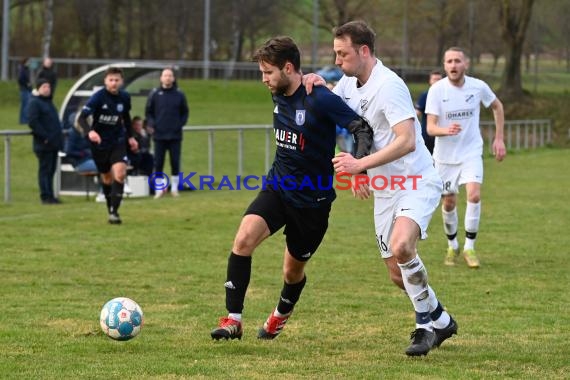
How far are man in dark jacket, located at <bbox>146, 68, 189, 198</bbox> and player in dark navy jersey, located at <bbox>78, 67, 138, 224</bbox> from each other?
163 inches

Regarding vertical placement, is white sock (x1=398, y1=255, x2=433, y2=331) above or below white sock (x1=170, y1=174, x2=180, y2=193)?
above

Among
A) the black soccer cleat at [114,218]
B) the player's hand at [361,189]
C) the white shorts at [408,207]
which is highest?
the player's hand at [361,189]

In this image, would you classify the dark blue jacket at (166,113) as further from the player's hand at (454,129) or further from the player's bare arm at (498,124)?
the player's hand at (454,129)

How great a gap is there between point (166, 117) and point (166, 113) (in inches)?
2.6

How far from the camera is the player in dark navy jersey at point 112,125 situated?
1480 cm

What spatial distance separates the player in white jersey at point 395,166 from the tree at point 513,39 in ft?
126

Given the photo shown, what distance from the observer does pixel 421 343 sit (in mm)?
6969

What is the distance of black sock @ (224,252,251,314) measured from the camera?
738cm

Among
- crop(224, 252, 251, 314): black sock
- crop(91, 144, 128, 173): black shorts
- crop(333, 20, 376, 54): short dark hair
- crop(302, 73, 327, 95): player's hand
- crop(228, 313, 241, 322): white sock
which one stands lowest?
crop(228, 313, 241, 322): white sock

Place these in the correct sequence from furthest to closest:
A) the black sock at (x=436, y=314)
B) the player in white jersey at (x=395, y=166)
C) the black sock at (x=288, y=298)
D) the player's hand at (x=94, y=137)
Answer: the player's hand at (x=94, y=137) < the black sock at (x=288, y=298) < the black sock at (x=436, y=314) < the player in white jersey at (x=395, y=166)

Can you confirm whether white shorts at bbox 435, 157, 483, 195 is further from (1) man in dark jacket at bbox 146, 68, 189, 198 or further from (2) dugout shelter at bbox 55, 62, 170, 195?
(1) man in dark jacket at bbox 146, 68, 189, 198

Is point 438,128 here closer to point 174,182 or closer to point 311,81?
point 311,81

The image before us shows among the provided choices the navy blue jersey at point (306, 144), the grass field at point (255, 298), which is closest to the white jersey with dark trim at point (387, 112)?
the navy blue jersey at point (306, 144)

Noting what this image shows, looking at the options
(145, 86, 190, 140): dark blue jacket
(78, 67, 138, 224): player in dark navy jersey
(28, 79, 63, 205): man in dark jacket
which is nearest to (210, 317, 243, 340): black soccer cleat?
(78, 67, 138, 224): player in dark navy jersey
